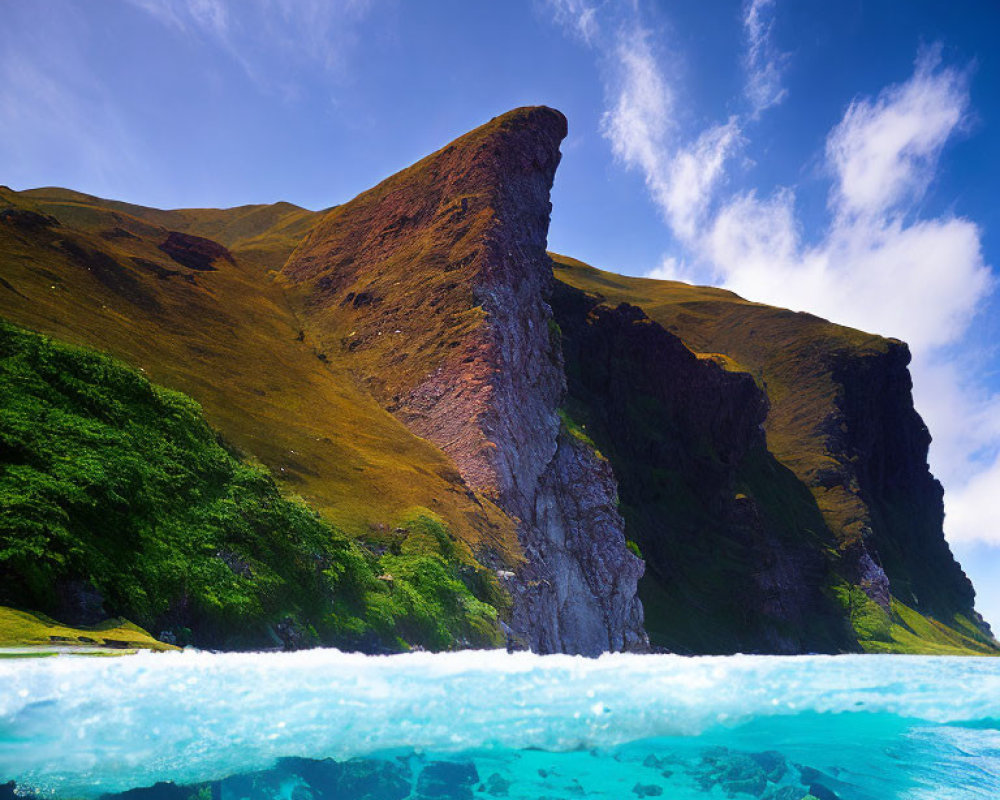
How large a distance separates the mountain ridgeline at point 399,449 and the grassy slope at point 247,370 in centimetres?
28

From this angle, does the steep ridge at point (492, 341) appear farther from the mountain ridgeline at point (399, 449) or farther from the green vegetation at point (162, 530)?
the green vegetation at point (162, 530)

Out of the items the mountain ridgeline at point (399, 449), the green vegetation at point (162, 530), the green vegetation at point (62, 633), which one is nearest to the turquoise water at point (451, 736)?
the green vegetation at point (62, 633)

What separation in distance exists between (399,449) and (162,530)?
24.7 meters

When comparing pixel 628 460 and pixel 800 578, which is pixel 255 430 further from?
pixel 800 578

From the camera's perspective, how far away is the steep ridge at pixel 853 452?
13900 centimetres

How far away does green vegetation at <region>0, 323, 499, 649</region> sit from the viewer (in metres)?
16.8

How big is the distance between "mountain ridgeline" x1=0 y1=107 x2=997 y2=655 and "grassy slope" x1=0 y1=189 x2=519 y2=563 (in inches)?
11.1

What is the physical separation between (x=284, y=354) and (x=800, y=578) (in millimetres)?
103323

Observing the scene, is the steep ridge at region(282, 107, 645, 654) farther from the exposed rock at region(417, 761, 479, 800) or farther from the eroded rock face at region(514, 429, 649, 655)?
the exposed rock at region(417, 761, 479, 800)

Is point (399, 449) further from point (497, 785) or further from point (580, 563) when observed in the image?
point (497, 785)

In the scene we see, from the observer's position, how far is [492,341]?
5472 centimetres

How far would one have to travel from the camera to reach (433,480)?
41.8 m

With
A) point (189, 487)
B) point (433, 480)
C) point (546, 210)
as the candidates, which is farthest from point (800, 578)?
point (189, 487)

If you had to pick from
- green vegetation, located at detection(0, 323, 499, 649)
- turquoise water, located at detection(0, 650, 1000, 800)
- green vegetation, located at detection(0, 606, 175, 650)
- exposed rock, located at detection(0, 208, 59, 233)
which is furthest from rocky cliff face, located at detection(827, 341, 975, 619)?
green vegetation, located at detection(0, 606, 175, 650)
